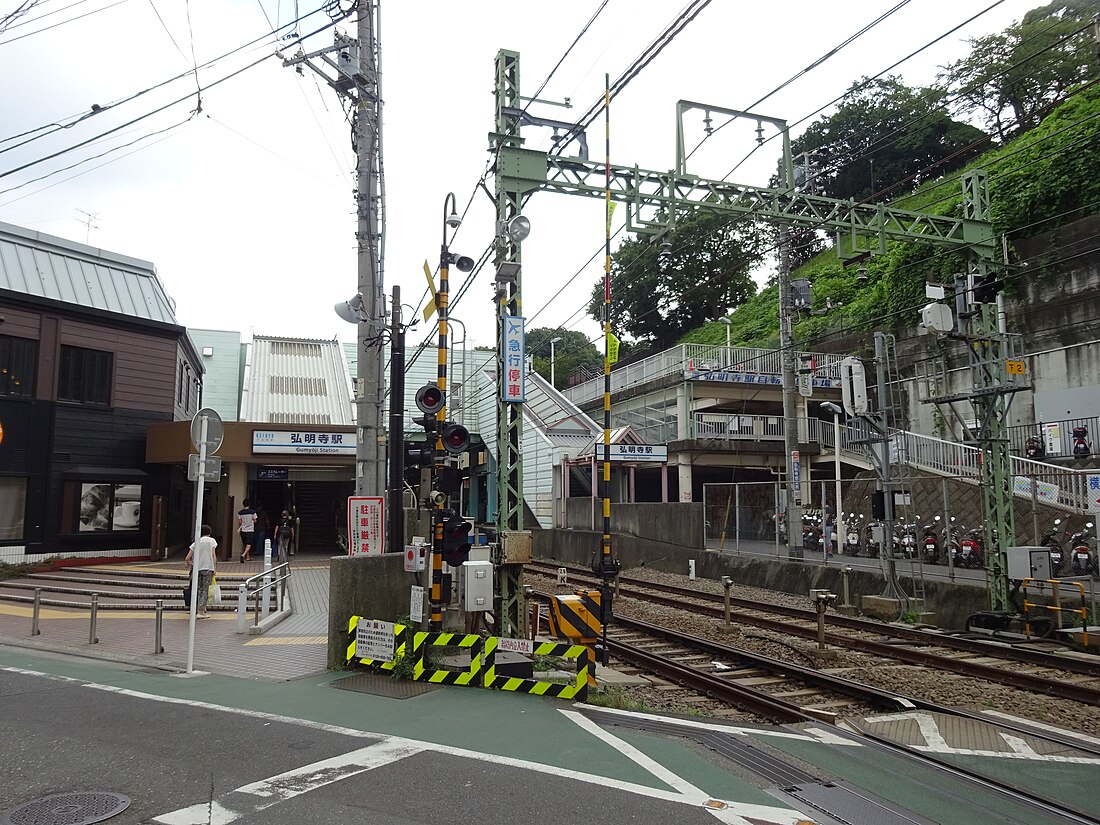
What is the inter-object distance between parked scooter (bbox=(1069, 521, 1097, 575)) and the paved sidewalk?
13693mm

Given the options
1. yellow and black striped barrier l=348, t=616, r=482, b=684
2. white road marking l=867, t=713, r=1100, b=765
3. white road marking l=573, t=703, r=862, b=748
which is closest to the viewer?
white road marking l=867, t=713, r=1100, b=765

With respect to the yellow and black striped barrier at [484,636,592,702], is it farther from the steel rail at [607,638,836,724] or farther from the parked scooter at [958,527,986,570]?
the parked scooter at [958,527,986,570]

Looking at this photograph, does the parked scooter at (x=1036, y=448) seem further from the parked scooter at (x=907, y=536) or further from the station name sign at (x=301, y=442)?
the station name sign at (x=301, y=442)

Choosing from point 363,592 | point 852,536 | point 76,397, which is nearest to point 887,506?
point 852,536

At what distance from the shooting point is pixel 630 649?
37.5 ft

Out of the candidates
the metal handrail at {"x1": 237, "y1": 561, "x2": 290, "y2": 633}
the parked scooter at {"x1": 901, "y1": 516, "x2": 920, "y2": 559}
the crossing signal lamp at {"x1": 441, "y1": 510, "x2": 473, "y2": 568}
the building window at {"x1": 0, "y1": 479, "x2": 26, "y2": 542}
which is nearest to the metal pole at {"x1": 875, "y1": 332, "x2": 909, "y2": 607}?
the parked scooter at {"x1": 901, "y1": 516, "x2": 920, "y2": 559}

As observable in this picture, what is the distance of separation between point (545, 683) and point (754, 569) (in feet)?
41.7

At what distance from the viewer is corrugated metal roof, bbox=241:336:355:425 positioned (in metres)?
28.9

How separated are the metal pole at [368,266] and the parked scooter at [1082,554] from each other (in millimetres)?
12841

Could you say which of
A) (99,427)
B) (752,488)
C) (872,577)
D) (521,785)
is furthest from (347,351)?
(521,785)

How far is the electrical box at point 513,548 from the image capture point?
33.9ft

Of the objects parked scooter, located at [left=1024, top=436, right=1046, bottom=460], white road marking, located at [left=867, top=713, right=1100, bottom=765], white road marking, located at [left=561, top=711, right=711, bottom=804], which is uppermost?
parked scooter, located at [left=1024, top=436, right=1046, bottom=460]

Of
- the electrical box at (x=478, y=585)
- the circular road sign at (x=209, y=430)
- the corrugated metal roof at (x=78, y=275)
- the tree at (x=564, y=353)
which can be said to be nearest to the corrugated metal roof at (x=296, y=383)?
the corrugated metal roof at (x=78, y=275)

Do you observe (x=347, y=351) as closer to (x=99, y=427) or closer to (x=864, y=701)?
(x=99, y=427)
